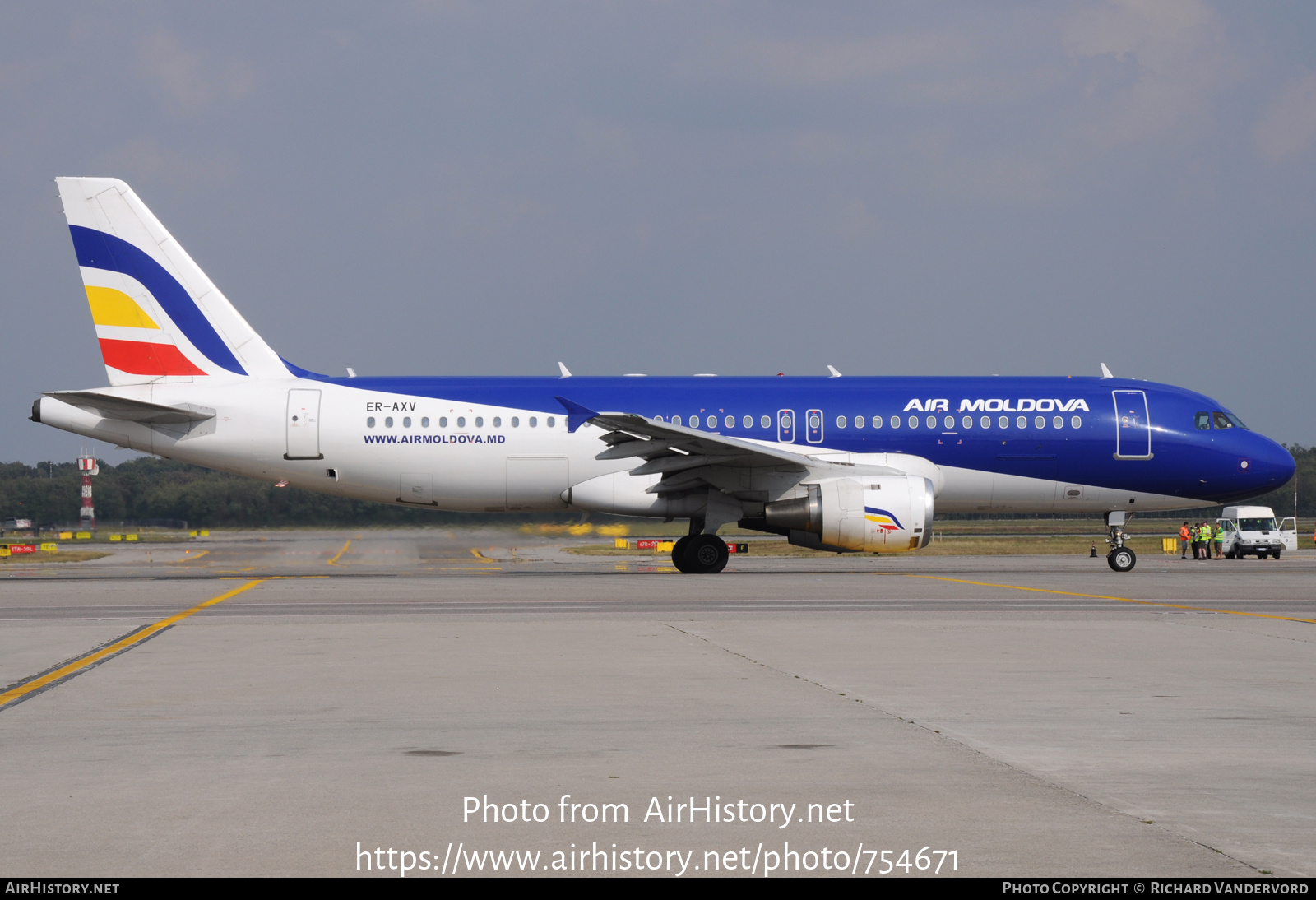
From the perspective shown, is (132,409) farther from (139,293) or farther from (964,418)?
(964,418)

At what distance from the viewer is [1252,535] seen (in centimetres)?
4178

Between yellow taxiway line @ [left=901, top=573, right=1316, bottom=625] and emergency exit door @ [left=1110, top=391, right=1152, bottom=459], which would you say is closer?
yellow taxiway line @ [left=901, top=573, right=1316, bottom=625]

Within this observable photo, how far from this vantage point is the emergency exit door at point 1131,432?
2520 centimetres

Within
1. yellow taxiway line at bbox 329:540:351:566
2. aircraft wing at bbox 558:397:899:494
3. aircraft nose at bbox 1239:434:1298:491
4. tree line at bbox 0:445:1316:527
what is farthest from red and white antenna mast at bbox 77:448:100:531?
aircraft nose at bbox 1239:434:1298:491

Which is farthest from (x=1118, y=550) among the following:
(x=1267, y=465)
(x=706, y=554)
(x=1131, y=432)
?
(x=706, y=554)

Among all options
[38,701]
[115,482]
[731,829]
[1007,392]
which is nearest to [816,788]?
[731,829]

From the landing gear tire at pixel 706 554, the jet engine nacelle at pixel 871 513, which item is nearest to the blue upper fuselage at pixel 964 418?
the landing gear tire at pixel 706 554

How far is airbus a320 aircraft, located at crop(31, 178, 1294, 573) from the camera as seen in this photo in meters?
24.6

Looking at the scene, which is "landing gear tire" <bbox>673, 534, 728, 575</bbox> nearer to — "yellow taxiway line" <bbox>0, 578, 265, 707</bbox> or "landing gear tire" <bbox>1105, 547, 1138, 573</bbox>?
"landing gear tire" <bbox>1105, 547, 1138, 573</bbox>

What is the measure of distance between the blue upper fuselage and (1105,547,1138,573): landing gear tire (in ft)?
4.51

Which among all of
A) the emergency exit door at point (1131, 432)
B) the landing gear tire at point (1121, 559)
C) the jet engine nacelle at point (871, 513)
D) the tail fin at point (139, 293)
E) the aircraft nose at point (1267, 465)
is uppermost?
the tail fin at point (139, 293)

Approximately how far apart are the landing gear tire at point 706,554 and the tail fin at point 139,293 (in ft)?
33.7

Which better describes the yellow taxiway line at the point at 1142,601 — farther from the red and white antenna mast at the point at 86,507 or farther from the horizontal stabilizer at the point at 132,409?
the red and white antenna mast at the point at 86,507

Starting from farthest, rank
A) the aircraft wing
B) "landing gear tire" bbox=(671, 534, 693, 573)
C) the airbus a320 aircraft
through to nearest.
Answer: the airbus a320 aircraft
"landing gear tire" bbox=(671, 534, 693, 573)
the aircraft wing
